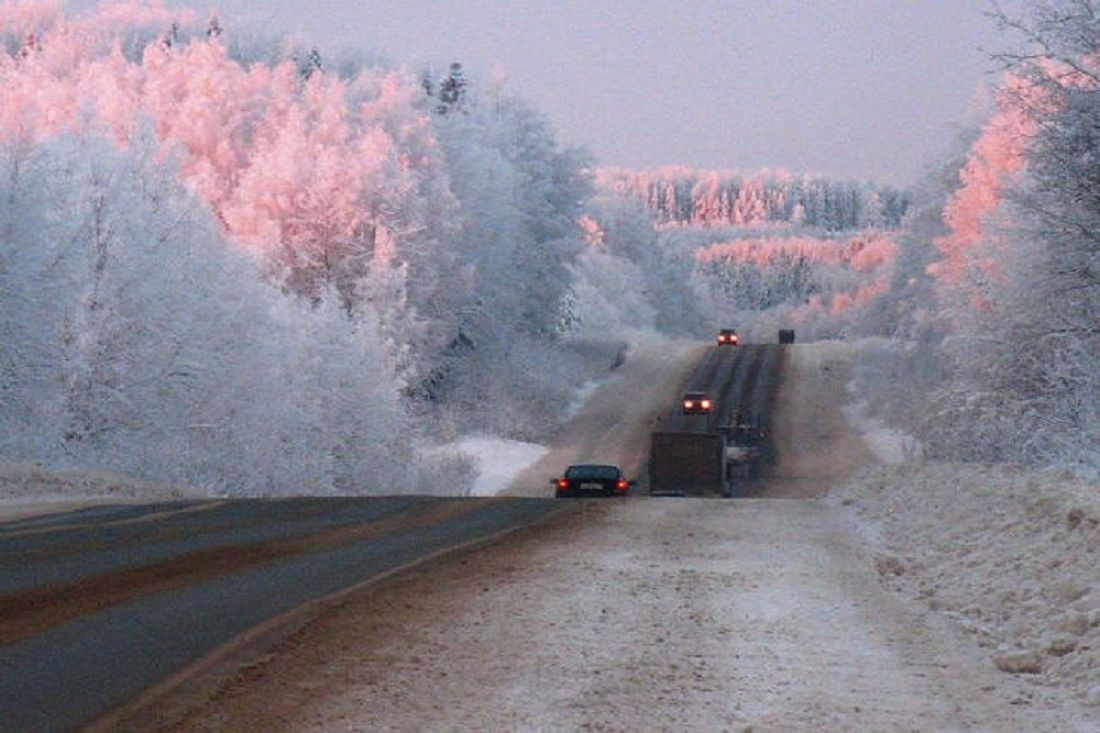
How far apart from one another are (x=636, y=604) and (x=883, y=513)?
9.38 m

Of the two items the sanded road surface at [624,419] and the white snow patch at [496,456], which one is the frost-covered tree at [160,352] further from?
the sanded road surface at [624,419]

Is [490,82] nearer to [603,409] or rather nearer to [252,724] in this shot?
[603,409]

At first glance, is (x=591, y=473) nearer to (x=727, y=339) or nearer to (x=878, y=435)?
(x=878, y=435)

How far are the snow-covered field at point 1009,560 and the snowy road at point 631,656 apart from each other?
0.32 meters

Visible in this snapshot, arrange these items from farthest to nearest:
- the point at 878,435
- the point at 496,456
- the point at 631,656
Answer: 1. the point at 878,435
2. the point at 496,456
3. the point at 631,656

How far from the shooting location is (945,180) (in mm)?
73938

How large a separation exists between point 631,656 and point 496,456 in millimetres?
48674

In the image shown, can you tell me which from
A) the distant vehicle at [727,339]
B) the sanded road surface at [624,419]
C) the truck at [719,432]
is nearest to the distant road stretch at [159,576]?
the truck at [719,432]

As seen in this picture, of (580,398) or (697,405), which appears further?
(580,398)

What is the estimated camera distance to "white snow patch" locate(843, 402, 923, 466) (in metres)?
55.5

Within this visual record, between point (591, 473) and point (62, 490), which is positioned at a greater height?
point (62, 490)

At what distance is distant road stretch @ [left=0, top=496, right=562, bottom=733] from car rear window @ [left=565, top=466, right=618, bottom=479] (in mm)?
12315

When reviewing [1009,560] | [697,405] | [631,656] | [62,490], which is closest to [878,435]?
[697,405]

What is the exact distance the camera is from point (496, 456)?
5744 centimetres
